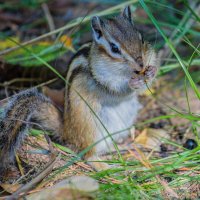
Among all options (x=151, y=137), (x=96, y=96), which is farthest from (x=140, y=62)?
(x=151, y=137)

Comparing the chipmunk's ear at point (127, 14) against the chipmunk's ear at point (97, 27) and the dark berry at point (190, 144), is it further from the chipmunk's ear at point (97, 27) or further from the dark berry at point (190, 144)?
the dark berry at point (190, 144)

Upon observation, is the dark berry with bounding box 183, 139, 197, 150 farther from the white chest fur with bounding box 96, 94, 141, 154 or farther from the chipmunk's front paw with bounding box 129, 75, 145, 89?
the chipmunk's front paw with bounding box 129, 75, 145, 89

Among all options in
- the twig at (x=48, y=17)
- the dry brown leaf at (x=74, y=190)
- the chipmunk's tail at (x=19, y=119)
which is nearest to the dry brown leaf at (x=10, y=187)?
the chipmunk's tail at (x=19, y=119)

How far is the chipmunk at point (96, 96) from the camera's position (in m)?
3.47

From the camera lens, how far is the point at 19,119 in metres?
3.46

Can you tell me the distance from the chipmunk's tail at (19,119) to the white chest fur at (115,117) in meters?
0.39

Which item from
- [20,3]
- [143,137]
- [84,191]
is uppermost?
[20,3]

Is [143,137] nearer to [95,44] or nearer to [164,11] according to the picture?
[95,44]

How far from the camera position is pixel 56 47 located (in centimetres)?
490

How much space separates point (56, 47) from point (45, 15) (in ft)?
5.69

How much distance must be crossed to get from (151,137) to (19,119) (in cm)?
136

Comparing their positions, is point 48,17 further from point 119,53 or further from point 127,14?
A: point 119,53

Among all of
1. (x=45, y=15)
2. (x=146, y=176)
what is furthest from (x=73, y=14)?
(x=146, y=176)

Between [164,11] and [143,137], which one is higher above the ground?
[164,11]
